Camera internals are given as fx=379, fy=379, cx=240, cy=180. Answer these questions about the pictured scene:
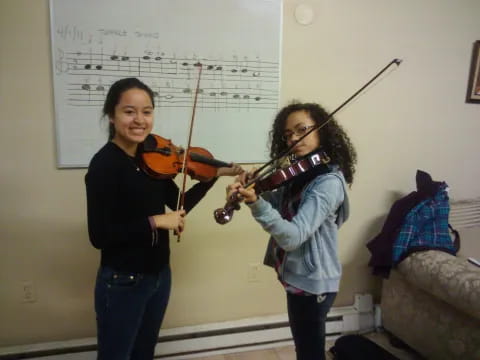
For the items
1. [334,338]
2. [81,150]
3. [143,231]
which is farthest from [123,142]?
[334,338]

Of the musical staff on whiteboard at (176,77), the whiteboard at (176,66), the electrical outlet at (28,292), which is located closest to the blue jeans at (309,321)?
the whiteboard at (176,66)

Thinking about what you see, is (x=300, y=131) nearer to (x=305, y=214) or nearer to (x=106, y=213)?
(x=305, y=214)

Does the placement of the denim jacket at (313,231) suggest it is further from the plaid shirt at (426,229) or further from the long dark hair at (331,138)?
the plaid shirt at (426,229)

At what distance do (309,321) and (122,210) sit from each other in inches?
27.3

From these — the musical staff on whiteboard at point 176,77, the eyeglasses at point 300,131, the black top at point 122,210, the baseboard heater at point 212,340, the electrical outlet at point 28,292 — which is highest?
the musical staff on whiteboard at point 176,77

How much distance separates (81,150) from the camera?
5.83 feet

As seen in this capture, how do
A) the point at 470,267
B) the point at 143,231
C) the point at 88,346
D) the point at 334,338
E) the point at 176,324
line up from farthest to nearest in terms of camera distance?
the point at 334,338 < the point at 176,324 < the point at 88,346 < the point at 470,267 < the point at 143,231

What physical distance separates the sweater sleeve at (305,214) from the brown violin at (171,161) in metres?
0.35

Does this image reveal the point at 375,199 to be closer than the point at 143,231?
No

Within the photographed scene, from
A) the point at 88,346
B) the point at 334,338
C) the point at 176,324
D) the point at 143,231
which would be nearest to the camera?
the point at 143,231

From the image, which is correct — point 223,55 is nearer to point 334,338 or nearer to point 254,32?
point 254,32

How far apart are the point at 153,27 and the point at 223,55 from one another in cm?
35

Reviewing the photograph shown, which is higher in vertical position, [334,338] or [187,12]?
[187,12]

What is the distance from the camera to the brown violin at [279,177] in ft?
3.72
